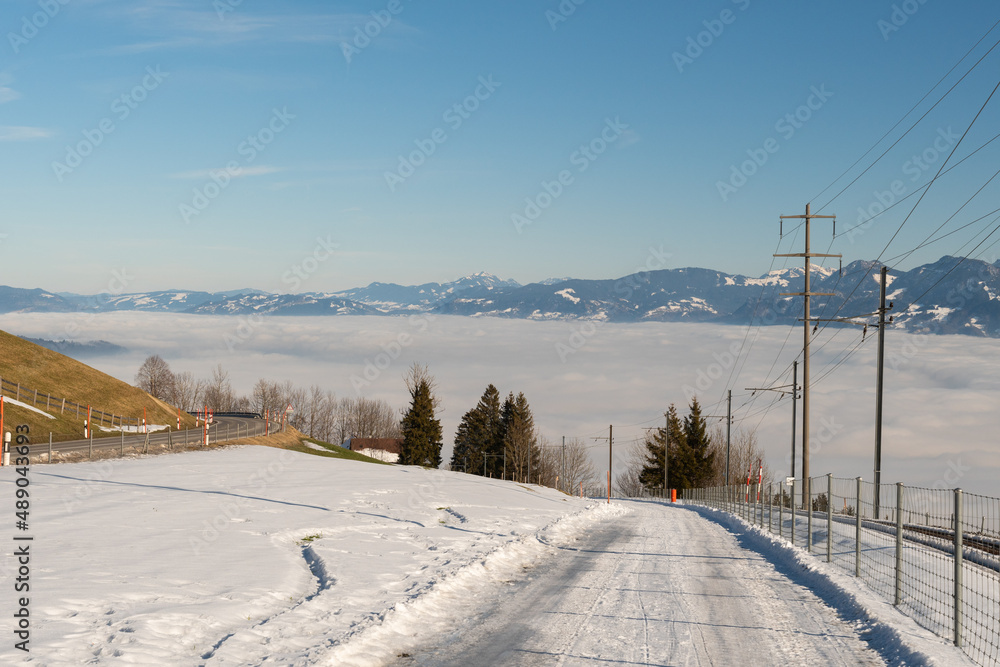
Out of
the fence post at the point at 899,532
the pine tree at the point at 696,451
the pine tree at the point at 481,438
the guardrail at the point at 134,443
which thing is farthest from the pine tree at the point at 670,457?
the fence post at the point at 899,532

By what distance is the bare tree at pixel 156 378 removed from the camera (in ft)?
522

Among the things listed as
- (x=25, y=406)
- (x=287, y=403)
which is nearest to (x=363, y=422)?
(x=287, y=403)

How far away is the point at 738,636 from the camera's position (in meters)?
9.61

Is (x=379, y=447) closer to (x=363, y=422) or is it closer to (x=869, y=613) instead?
(x=363, y=422)

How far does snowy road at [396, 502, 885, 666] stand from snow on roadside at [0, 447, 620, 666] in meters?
0.85

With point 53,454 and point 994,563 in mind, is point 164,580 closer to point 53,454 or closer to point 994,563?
point 994,563

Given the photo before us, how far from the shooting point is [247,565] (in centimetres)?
1356

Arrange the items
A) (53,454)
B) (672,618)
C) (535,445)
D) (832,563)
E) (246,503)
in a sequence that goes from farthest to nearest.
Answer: (535,445) → (53,454) → (246,503) → (832,563) → (672,618)

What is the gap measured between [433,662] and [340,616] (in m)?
2.16

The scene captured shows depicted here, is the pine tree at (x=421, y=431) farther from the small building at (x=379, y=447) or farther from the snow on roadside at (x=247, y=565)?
the snow on roadside at (x=247, y=565)

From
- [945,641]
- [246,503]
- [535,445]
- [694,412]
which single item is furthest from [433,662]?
[535,445]

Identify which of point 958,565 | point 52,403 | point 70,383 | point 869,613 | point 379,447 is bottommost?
point 379,447

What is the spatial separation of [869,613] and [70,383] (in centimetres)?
6922

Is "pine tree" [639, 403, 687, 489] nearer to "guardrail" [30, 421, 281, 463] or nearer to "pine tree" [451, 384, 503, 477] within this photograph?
"pine tree" [451, 384, 503, 477]
